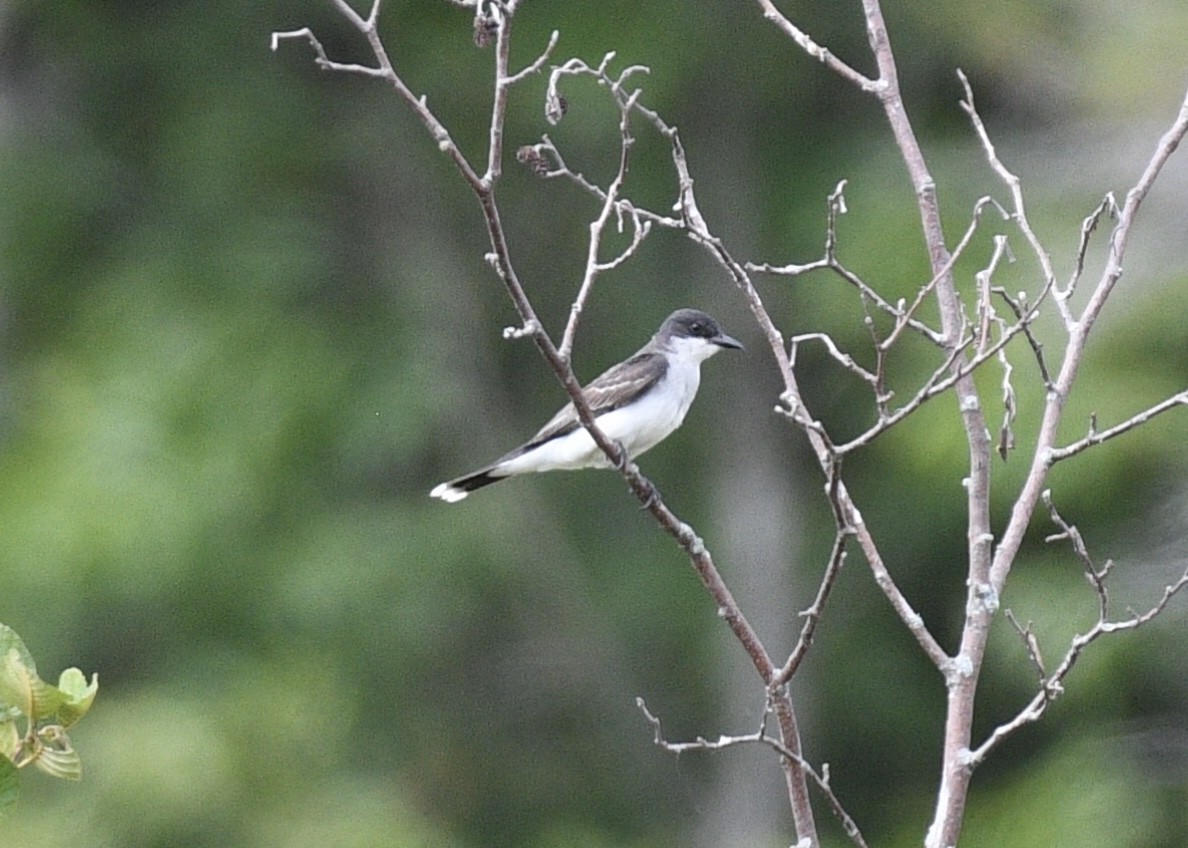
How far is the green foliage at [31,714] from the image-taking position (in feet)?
10.2

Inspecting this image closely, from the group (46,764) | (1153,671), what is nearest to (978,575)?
(46,764)

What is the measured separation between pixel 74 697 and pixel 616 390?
138 inches

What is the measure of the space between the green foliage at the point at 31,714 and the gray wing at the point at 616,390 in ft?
10.9

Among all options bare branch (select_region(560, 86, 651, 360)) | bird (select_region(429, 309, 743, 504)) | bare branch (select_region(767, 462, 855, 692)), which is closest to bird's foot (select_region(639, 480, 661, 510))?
bare branch (select_region(560, 86, 651, 360))

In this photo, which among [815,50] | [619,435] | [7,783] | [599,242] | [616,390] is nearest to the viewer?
[7,783]

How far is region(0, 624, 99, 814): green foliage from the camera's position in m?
3.10

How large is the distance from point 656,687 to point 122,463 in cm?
380

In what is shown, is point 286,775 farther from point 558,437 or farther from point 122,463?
point 558,437

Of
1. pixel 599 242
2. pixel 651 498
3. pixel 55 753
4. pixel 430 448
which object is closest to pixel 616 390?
pixel 651 498

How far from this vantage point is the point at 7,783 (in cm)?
306

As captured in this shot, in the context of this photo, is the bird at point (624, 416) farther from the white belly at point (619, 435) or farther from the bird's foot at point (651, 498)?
the bird's foot at point (651, 498)

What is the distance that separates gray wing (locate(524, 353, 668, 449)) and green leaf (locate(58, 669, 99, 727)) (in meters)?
3.30

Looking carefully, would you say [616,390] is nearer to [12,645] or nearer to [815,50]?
[815,50]

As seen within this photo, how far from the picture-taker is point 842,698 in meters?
13.4
